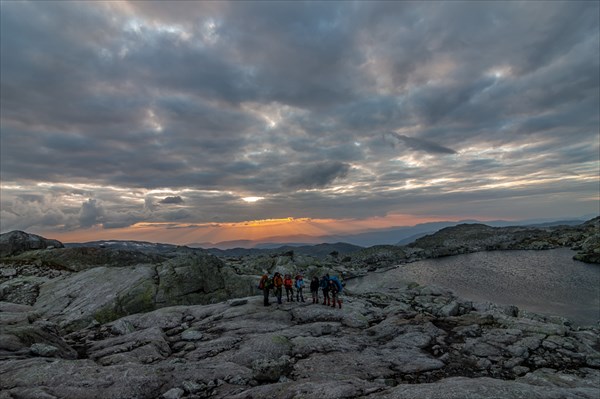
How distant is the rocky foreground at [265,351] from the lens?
1598 cm

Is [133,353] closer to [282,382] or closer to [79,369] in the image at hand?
[79,369]

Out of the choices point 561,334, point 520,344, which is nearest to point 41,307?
point 520,344

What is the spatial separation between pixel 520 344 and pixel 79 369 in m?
30.9

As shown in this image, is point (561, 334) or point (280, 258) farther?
point (280, 258)

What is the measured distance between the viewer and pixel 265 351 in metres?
22.2

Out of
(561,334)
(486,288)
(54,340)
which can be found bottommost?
(486,288)

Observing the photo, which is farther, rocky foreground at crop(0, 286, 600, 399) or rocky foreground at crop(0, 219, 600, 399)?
rocky foreground at crop(0, 219, 600, 399)

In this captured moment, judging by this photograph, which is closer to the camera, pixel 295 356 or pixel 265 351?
pixel 295 356

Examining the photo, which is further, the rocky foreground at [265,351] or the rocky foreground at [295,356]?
the rocky foreground at [265,351]

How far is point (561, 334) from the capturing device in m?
27.0

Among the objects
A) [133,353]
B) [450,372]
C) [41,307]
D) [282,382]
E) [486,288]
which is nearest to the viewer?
[282,382]

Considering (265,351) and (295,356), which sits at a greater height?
(265,351)

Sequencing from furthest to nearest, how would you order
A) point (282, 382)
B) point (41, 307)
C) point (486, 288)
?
1. point (486, 288)
2. point (41, 307)
3. point (282, 382)

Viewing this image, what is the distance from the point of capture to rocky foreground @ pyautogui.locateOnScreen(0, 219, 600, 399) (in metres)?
16.0
